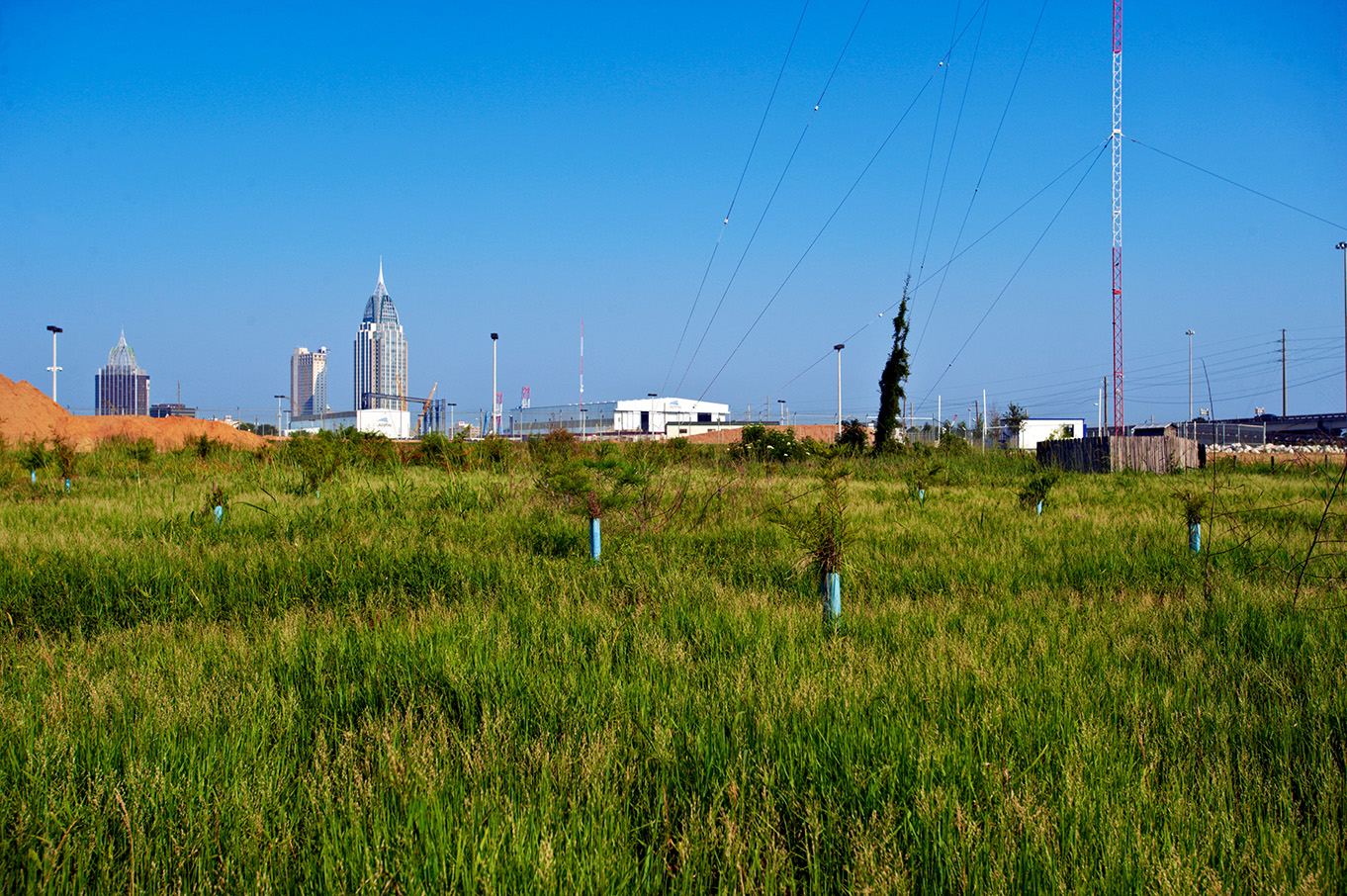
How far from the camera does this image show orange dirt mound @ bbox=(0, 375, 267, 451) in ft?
87.5

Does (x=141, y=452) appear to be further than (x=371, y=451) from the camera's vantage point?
Yes

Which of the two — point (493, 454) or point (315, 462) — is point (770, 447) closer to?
point (493, 454)

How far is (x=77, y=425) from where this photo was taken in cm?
2914

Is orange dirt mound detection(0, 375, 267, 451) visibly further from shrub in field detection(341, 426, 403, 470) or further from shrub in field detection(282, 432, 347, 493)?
shrub in field detection(282, 432, 347, 493)

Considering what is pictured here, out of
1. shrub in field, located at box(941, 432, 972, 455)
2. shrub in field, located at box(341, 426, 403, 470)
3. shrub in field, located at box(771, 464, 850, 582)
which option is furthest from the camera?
shrub in field, located at box(941, 432, 972, 455)

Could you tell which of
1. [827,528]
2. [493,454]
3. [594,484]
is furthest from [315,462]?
[827,528]

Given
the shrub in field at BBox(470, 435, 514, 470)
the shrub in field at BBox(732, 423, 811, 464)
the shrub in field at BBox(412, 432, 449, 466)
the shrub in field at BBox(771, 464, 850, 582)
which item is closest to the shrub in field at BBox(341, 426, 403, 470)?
the shrub in field at BBox(412, 432, 449, 466)

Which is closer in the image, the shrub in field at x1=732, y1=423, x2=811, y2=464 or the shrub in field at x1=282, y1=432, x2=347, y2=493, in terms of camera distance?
the shrub in field at x1=282, y1=432, x2=347, y2=493

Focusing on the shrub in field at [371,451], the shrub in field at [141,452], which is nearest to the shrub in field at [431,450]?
the shrub in field at [371,451]

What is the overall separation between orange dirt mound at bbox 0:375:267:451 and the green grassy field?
24.4m

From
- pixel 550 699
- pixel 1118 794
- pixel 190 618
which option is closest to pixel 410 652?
pixel 550 699

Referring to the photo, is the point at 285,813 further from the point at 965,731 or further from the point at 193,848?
the point at 965,731

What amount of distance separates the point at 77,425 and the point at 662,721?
36641mm

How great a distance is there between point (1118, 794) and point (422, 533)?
735 cm
